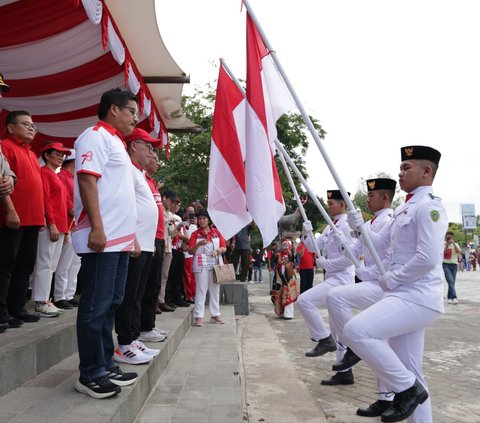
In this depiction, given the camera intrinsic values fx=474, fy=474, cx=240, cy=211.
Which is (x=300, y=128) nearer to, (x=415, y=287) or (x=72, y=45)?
(x=72, y=45)

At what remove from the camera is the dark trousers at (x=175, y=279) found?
8.43m

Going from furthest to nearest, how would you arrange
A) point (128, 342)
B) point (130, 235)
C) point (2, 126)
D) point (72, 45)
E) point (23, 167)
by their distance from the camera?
point (2, 126) < point (72, 45) < point (23, 167) < point (128, 342) < point (130, 235)

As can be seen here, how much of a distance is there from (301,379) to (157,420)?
2402 mm

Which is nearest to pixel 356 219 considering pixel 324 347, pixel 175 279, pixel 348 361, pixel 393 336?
pixel 393 336

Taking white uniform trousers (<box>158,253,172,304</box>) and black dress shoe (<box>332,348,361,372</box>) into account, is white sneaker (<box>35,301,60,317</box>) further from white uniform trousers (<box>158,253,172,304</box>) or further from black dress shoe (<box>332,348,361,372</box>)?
black dress shoe (<box>332,348,361,372</box>)

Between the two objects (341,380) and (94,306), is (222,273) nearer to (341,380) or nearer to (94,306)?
(341,380)

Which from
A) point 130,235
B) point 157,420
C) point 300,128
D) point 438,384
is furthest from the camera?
point 300,128

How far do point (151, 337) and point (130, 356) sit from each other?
1083 millimetres

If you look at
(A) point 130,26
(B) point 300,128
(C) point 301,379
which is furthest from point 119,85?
(B) point 300,128

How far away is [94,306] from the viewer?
9.47ft

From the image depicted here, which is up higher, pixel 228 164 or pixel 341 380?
pixel 228 164

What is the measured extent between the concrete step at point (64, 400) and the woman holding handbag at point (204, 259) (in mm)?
3769

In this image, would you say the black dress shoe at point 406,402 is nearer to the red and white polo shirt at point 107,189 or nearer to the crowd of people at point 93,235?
the crowd of people at point 93,235

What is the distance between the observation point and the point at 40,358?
3.47m
